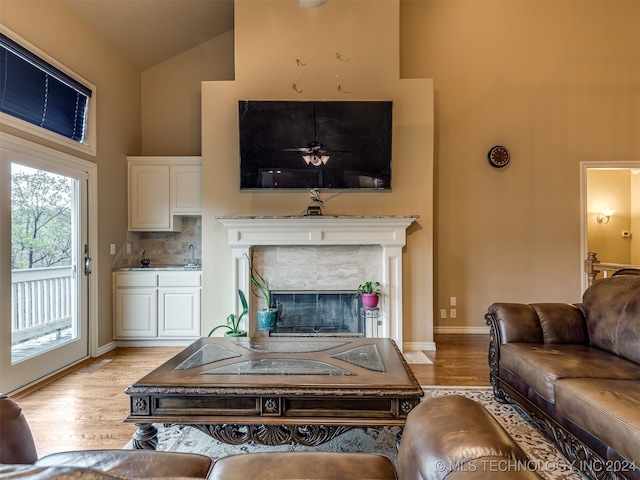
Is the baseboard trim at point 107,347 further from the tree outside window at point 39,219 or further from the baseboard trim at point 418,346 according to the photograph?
the baseboard trim at point 418,346

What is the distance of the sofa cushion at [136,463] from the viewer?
103 centimetres

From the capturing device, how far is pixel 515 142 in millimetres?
4340

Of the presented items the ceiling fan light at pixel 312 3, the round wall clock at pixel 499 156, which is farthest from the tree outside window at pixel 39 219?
the round wall clock at pixel 499 156

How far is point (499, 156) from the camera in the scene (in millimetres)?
4312

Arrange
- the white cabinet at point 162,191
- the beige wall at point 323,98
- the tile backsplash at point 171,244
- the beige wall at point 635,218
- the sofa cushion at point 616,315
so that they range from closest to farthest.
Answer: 1. the sofa cushion at point 616,315
2. the beige wall at point 323,98
3. the white cabinet at point 162,191
4. the tile backsplash at point 171,244
5. the beige wall at point 635,218

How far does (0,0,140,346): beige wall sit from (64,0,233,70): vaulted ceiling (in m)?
0.14

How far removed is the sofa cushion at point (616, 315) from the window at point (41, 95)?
180 inches

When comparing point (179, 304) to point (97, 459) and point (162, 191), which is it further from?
point (97, 459)

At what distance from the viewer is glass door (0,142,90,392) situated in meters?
2.64

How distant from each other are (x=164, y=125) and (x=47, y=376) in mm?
3202

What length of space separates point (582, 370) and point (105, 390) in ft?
11.1

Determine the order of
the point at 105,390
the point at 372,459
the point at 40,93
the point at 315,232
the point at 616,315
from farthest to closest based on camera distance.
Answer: the point at 315,232
the point at 40,93
the point at 105,390
the point at 616,315
the point at 372,459

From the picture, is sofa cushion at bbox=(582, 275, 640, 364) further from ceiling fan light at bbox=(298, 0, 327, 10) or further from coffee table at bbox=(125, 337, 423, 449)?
ceiling fan light at bbox=(298, 0, 327, 10)

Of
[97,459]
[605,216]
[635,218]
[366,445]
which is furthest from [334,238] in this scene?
[635,218]
